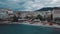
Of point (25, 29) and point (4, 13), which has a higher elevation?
point (4, 13)

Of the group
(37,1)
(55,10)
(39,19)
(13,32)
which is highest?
(37,1)

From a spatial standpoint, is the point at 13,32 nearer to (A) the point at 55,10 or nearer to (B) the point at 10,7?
(B) the point at 10,7

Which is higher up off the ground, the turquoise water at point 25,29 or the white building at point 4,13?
the white building at point 4,13

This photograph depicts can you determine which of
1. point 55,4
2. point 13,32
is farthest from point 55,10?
point 13,32

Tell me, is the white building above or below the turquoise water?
above

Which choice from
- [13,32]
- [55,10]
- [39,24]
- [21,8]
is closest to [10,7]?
[21,8]

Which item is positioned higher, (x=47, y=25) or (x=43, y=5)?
(x=43, y=5)
